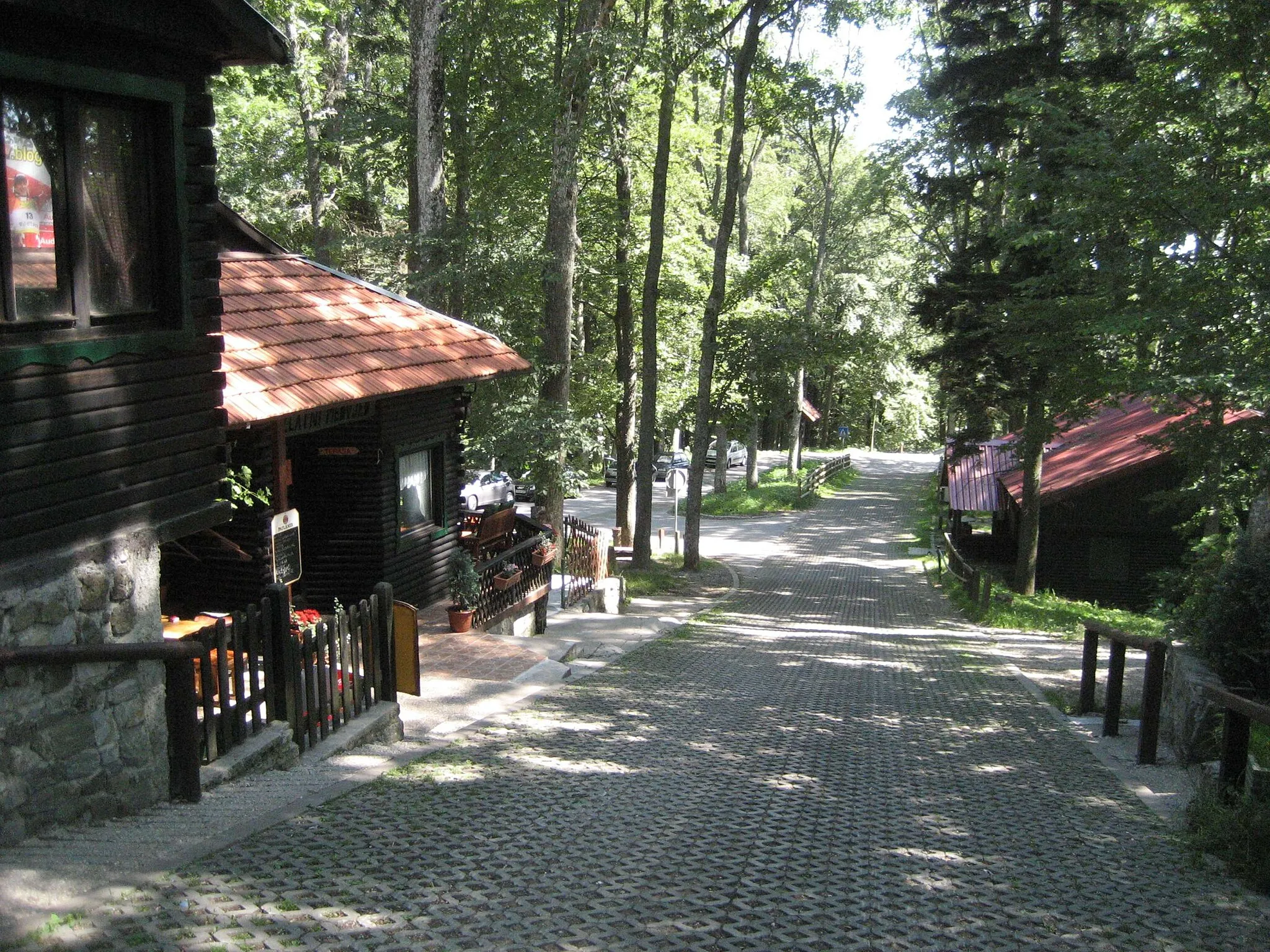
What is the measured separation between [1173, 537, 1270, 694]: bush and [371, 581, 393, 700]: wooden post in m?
6.31

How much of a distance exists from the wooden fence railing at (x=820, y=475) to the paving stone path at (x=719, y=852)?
35.8 meters

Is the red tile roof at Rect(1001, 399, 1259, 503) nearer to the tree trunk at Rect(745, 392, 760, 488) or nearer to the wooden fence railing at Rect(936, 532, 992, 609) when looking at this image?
the wooden fence railing at Rect(936, 532, 992, 609)

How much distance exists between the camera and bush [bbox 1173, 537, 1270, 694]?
27.1 ft

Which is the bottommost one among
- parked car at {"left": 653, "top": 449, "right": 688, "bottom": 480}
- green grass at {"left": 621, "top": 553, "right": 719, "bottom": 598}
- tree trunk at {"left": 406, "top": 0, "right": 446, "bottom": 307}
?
green grass at {"left": 621, "top": 553, "right": 719, "bottom": 598}

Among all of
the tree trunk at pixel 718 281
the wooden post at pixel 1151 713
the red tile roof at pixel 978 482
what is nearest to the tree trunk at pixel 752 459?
the red tile roof at pixel 978 482

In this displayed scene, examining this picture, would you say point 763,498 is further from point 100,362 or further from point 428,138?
point 100,362

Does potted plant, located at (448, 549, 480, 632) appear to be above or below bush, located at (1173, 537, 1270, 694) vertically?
below

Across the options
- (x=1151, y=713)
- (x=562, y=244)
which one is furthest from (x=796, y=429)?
(x=1151, y=713)

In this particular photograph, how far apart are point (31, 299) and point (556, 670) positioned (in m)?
7.25

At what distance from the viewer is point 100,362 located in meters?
5.86

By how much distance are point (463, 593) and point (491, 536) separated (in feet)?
7.28

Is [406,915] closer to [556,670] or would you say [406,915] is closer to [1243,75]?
[556,670]

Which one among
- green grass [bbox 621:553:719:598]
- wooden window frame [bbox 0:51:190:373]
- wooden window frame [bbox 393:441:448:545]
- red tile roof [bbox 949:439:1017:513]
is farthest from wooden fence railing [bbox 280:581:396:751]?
red tile roof [bbox 949:439:1017:513]

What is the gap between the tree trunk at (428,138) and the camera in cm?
1738
